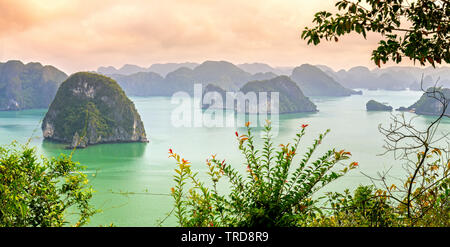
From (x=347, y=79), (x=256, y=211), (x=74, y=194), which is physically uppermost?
(x=347, y=79)

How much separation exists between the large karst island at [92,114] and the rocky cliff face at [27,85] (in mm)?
36368

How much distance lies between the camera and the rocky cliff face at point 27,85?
7639 cm

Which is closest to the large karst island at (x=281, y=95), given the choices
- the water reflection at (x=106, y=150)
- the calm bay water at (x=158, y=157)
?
the calm bay water at (x=158, y=157)

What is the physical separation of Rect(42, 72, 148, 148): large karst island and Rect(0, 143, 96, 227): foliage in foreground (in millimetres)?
34209

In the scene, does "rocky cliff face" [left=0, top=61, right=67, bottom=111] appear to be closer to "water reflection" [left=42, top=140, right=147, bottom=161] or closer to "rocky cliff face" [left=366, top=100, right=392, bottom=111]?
"water reflection" [left=42, top=140, right=147, bottom=161]

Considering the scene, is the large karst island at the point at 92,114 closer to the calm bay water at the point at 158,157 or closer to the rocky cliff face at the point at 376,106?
the calm bay water at the point at 158,157

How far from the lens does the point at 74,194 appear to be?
9.59 feet

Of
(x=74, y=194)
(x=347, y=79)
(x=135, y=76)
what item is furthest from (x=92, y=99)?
(x=347, y=79)

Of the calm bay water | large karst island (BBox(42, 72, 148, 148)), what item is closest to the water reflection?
the calm bay water

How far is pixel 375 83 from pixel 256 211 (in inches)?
6478

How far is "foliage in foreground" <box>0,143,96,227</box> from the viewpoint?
1.61 m

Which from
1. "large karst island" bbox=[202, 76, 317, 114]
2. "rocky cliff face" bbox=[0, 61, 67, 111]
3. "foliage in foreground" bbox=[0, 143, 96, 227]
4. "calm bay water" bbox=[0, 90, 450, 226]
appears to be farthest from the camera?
"rocky cliff face" bbox=[0, 61, 67, 111]
